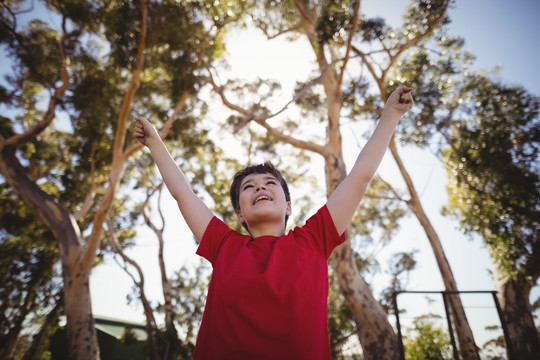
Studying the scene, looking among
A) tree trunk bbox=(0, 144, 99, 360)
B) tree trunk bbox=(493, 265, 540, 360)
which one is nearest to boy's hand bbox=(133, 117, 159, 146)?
tree trunk bbox=(0, 144, 99, 360)

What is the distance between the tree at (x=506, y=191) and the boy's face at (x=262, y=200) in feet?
28.0

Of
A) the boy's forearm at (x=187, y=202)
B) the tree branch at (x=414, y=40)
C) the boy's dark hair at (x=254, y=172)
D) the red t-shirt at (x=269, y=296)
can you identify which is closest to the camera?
the red t-shirt at (x=269, y=296)

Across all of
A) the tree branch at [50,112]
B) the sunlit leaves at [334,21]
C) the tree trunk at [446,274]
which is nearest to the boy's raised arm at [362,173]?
the tree trunk at [446,274]

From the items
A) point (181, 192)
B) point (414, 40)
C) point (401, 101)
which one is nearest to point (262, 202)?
point (181, 192)

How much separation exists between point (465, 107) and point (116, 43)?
10.8m

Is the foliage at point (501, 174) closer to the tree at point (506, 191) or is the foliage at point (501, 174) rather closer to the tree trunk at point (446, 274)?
the tree at point (506, 191)

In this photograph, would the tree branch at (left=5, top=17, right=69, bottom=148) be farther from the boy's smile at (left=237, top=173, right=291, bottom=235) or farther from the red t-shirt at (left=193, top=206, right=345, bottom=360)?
the red t-shirt at (left=193, top=206, right=345, bottom=360)

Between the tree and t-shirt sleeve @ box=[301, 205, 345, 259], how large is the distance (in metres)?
8.53

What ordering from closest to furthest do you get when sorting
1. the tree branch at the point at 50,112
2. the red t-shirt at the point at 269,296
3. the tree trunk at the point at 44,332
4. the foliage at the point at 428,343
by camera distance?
1. the red t-shirt at the point at 269,296
2. the foliage at the point at 428,343
3. the tree branch at the point at 50,112
4. the tree trunk at the point at 44,332

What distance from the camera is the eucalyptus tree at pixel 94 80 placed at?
6.23m

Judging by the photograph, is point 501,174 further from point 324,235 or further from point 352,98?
point 324,235

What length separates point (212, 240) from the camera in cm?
151

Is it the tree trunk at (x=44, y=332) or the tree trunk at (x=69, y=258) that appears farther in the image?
the tree trunk at (x=44, y=332)

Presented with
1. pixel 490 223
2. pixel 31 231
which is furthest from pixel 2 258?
pixel 490 223
